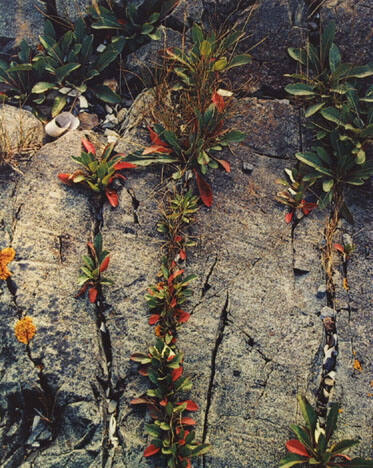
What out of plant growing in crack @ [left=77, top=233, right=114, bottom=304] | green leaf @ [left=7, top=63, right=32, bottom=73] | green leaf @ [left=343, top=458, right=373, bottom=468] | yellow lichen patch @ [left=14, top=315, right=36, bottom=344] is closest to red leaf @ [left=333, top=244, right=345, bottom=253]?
green leaf @ [left=343, top=458, right=373, bottom=468]

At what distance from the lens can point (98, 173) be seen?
367 cm

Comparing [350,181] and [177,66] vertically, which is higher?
[177,66]

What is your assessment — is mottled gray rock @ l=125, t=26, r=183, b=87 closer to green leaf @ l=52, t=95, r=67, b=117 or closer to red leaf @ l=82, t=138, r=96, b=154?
green leaf @ l=52, t=95, r=67, b=117

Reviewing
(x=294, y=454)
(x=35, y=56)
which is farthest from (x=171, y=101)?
(x=294, y=454)

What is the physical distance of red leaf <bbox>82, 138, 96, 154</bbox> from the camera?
3836 millimetres

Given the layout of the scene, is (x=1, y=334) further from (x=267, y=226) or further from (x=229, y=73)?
(x=229, y=73)

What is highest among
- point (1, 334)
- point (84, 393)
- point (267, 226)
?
point (267, 226)

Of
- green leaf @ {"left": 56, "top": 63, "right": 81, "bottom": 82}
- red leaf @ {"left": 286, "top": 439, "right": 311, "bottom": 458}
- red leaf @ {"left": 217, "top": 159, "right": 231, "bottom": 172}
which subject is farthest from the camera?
green leaf @ {"left": 56, "top": 63, "right": 81, "bottom": 82}

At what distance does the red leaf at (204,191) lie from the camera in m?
3.76

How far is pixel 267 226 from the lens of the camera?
3.72 meters

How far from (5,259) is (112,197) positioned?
1.06m

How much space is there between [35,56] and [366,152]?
3.58 m

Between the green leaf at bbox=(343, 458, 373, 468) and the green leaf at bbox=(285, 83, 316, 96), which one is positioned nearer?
the green leaf at bbox=(343, 458, 373, 468)

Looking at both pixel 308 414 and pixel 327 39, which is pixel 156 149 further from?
pixel 308 414
